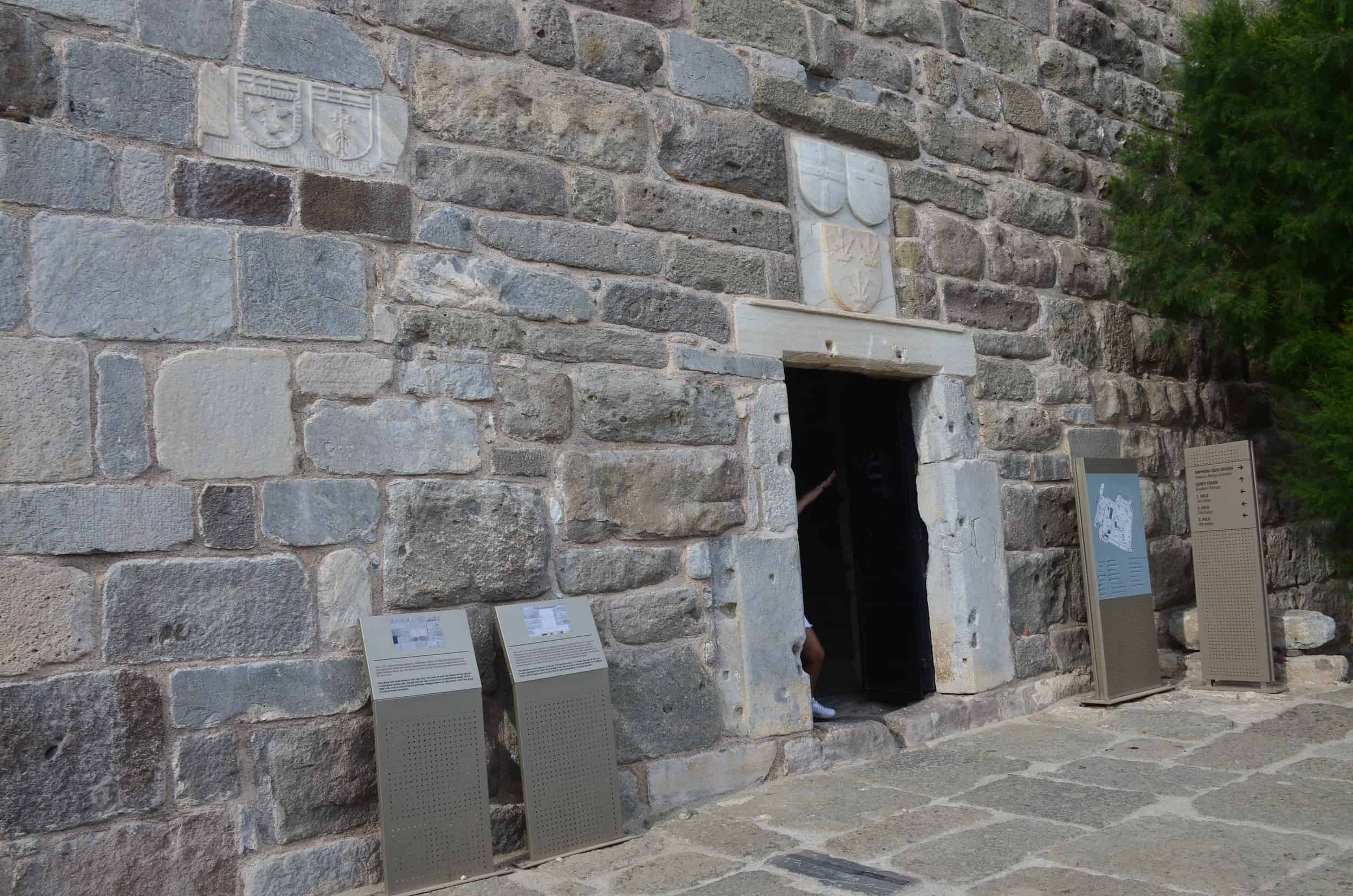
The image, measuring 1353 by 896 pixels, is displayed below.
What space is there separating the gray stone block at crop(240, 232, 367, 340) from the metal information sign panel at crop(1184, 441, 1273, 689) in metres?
3.70

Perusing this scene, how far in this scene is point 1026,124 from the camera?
4.85m

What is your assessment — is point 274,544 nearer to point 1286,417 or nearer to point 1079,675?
point 1079,675

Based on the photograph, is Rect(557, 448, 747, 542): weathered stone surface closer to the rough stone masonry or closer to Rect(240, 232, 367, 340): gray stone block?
the rough stone masonry

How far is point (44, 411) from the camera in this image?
2516 millimetres

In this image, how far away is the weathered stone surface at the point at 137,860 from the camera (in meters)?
2.35

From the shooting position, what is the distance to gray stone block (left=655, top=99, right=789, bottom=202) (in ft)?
12.0

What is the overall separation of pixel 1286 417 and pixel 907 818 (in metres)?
3.58

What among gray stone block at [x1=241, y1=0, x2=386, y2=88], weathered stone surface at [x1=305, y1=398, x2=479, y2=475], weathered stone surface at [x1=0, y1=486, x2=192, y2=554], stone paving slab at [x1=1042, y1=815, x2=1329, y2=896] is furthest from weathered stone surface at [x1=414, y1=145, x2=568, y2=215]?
stone paving slab at [x1=1042, y1=815, x2=1329, y2=896]

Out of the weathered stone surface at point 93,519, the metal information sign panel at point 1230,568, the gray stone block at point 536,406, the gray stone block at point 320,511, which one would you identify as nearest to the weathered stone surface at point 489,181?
the gray stone block at point 536,406

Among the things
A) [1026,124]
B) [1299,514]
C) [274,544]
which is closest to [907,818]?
[274,544]

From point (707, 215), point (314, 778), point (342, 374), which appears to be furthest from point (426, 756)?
point (707, 215)

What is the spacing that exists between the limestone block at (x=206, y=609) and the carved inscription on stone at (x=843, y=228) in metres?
2.13

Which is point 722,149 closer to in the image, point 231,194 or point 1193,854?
point 231,194

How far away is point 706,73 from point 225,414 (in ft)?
6.90
